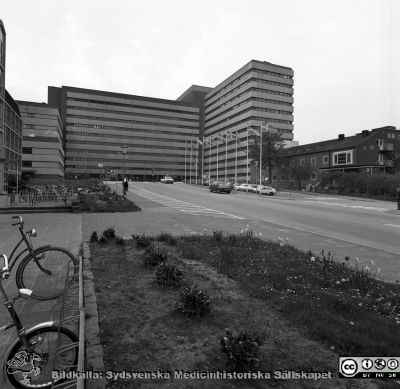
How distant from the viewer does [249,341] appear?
3059 millimetres

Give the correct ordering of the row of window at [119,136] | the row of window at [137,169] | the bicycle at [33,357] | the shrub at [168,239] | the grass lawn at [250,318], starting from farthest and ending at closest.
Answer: the row of window at [119,136]
the row of window at [137,169]
the shrub at [168,239]
the grass lawn at [250,318]
the bicycle at [33,357]

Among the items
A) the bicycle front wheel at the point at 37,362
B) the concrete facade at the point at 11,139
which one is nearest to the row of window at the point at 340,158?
the concrete facade at the point at 11,139

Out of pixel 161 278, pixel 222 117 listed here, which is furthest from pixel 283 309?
pixel 222 117

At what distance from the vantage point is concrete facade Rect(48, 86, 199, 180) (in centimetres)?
12862

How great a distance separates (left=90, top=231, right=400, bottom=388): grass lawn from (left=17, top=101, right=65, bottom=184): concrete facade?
268 ft

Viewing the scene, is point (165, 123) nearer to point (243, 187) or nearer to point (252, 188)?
point (243, 187)

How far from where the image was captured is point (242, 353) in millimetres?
2996

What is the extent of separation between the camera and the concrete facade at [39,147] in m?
82.3

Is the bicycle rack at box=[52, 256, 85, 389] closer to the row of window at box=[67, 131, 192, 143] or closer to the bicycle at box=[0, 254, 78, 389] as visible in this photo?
the bicycle at box=[0, 254, 78, 389]

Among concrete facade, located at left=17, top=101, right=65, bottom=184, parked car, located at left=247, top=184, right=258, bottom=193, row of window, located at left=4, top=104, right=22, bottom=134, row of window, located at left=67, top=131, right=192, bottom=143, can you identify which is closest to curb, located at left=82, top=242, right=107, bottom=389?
row of window, located at left=4, top=104, right=22, bottom=134

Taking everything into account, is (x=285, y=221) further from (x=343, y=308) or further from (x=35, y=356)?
(x=35, y=356)

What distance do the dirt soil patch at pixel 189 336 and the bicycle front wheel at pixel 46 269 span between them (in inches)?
26.2

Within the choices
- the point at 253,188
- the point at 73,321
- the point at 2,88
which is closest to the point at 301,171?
the point at 253,188

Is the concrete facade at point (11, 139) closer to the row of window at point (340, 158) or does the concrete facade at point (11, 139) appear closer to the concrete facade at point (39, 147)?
the concrete facade at point (39, 147)
